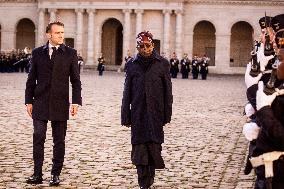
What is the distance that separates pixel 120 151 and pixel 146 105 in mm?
4079

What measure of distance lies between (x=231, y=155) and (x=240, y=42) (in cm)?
5416

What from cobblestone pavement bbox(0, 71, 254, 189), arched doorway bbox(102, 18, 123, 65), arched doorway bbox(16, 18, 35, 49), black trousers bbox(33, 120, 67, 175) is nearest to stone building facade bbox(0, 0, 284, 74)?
arched doorway bbox(102, 18, 123, 65)

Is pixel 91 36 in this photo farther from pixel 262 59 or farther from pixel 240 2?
pixel 262 59

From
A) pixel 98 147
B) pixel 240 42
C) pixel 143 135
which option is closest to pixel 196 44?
pixel 240 42

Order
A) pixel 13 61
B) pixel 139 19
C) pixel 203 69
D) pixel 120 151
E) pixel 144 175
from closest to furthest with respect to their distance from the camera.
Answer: pixel 144 175
pixel 120 151
pixel 203 69
pixel 13 61
pixel 139 19

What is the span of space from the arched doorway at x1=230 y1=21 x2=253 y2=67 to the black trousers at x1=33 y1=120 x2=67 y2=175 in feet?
184

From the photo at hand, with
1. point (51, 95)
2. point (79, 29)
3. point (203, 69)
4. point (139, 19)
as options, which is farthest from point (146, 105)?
point (79, 29)

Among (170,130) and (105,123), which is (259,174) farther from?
(105,123)

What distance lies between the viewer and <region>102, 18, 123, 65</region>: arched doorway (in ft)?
225

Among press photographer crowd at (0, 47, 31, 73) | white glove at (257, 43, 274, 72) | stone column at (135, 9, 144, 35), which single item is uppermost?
stone column at (135, 9, 144, 35)

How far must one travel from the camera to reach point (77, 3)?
66188mm

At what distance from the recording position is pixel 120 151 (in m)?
12.9

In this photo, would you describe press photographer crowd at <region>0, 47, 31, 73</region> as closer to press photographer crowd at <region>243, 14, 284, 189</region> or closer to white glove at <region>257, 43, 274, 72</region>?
white glove at <region>257, 43, 274, 72</region>

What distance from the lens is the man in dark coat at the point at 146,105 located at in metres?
8.91
